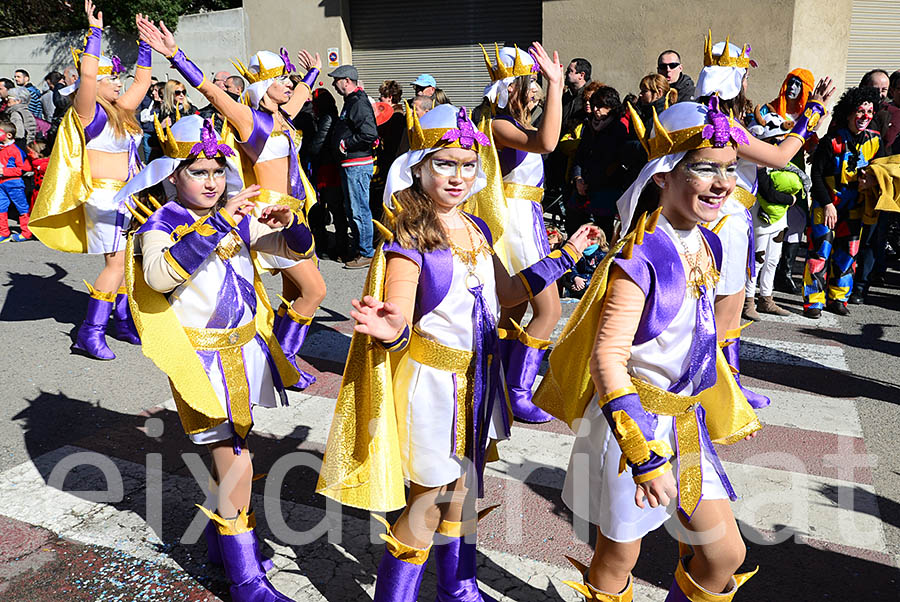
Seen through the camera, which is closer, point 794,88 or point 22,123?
point 794,88

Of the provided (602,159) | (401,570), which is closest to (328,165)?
(602,159)

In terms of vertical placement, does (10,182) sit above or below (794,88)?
below

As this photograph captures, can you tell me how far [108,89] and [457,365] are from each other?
5.06 m

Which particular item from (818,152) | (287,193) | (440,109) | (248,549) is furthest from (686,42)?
(248,549)

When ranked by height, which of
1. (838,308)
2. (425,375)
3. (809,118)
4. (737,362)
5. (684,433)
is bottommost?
(838,308)

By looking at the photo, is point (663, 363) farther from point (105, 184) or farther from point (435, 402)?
point (105, 184)

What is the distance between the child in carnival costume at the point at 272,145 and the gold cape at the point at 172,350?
2087mm

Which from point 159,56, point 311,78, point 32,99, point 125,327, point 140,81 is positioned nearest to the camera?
point 140,81

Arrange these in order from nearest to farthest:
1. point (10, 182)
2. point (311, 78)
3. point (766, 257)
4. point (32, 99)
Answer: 1. point (311, 78)
2. point (766, 257)
3. point (10, 182)
4. point (32, 99)

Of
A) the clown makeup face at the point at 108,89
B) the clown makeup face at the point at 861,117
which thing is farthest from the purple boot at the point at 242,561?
the clown makeup face at the point at 861,117

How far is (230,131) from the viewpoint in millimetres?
5629

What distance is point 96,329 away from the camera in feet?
21.7

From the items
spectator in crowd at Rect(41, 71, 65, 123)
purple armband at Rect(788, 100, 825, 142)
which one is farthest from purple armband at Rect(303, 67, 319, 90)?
spectator in crowd at Rect(41, 71, 65, 123)

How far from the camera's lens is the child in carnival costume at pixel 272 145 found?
549cm
